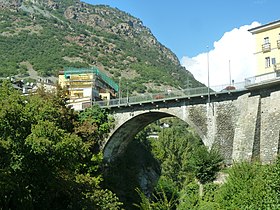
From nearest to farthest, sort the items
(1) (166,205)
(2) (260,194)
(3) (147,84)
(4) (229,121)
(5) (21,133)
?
(1) (166,205) < (2) (260,194) < (5) (21,133) < (4) (229,121) < (3) (147,84)

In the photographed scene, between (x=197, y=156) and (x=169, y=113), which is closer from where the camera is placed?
(x=197, y=156)

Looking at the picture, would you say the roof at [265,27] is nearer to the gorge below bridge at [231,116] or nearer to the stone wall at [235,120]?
the gorge below bridge at [231,116]

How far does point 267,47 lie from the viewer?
1280 inches

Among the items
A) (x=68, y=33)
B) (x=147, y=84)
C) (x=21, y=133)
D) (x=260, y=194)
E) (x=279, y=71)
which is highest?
(x=68, y=33)

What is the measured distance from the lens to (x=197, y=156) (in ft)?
104

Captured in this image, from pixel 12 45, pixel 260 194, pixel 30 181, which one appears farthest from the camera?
pixel 12 45

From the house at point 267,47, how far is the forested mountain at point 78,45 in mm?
63091

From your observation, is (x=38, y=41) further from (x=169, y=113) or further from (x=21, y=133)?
(x=21, y=133)

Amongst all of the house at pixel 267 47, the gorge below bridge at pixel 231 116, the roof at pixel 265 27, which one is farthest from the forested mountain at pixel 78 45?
the house at pixel 267 47

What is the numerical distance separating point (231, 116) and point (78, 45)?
90782 mm

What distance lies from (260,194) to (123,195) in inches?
972

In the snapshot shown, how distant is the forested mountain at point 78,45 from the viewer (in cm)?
10049

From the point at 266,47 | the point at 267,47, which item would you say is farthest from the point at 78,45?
the point at 267,47

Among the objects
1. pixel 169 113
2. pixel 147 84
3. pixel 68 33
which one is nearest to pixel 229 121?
pixel 169 113
